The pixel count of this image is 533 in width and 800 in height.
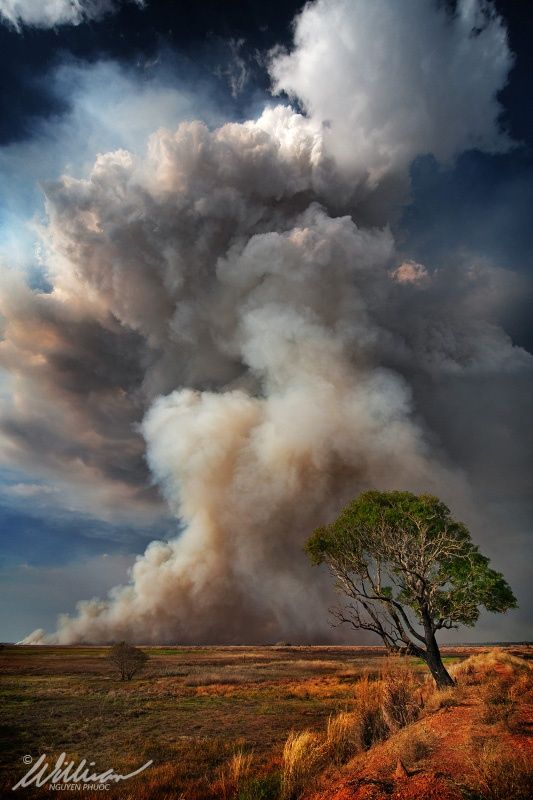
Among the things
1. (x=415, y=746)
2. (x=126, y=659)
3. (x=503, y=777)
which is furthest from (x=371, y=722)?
(x=126, y=659)

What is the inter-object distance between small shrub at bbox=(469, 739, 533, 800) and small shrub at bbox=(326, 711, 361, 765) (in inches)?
178

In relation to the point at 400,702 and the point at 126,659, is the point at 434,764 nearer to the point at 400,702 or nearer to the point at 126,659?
the point at 400,702

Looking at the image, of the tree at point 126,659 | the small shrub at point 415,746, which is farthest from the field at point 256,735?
the tree at point 126,659

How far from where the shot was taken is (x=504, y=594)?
25.4 metres

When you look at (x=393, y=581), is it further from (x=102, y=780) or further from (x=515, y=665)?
(x=102, y=780)

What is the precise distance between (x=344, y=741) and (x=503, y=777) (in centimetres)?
632

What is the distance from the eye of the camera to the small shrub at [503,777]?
604cm

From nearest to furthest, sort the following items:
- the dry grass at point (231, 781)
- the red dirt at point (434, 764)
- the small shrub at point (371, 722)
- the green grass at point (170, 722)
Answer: the red dirt at point (434, 764), the dry grass at point (231, 781), the small shrub at point (371, 722), the green grass at point (170, 722)

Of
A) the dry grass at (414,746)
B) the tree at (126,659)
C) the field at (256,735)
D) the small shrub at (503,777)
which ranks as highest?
the small shrub at (503,777)

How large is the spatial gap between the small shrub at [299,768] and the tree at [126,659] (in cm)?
3516

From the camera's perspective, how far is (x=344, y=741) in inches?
443

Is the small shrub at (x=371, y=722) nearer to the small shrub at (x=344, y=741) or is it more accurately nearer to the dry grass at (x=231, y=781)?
the small shrub at (x=344, y=741)

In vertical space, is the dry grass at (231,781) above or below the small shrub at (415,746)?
below

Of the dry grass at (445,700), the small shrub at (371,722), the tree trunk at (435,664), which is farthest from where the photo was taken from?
the tree trunk at (435,664)
